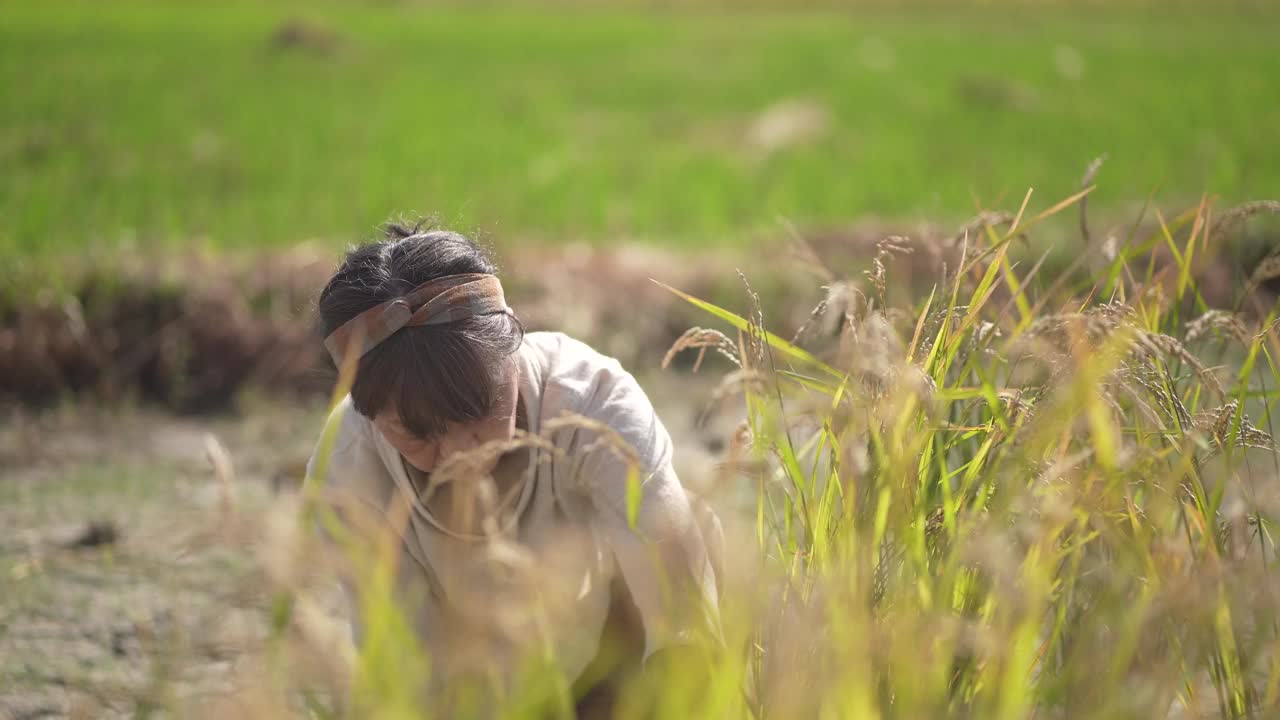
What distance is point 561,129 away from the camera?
847 cm

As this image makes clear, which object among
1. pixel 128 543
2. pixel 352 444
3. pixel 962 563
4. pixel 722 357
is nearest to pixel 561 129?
pixel 722 357

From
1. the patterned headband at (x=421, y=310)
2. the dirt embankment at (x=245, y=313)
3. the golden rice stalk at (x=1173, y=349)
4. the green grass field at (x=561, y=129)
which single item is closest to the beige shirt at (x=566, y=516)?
the patterned headband at (x=421, y=310)

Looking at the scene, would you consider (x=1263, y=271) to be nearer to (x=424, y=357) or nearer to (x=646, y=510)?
(x=646, y=510)

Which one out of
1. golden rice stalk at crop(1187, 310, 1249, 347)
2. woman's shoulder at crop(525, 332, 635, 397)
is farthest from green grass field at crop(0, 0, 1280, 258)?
golden rice stalk at crop(1187, 310, 1249, 347)

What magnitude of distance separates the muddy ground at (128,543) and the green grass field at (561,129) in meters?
0.86

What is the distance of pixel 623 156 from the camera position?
743 centimetres

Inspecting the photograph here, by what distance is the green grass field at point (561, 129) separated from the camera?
546 centimetres

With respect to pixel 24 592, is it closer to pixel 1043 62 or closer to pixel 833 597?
pixel 833 597

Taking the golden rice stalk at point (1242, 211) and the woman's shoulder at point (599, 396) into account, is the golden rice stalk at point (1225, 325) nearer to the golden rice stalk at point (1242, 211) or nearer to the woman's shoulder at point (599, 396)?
the golden rice stalk at point (1242, 211)

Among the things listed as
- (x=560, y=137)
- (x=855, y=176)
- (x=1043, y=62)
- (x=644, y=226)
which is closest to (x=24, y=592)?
(x=644, y=226)

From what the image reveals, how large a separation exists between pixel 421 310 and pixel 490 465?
11.6 inches

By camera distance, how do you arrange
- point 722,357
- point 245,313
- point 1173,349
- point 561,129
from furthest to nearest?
point 561,129
point 722,357
point 245,313
point 1173,349

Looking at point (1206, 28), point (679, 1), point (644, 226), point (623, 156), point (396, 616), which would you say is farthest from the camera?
point (679, 1)

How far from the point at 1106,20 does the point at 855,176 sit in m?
17.3
